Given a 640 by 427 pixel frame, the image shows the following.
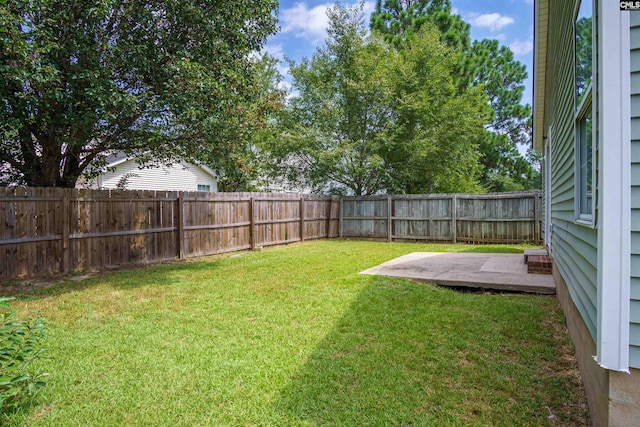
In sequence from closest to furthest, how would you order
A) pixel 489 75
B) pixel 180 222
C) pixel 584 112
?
pixel 584 112
pixel 180 222
pixel 489 75

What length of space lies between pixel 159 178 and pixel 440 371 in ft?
50.2

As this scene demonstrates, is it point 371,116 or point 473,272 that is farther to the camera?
point 371,116

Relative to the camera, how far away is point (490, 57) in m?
21.1

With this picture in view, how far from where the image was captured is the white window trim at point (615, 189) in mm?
1643

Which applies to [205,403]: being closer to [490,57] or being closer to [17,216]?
[17,216]

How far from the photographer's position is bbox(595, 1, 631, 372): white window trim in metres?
1.64

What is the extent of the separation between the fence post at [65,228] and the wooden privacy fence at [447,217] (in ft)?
28.6

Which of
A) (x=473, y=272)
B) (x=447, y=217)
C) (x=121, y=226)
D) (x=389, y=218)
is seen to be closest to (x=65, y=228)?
(x=121, y=226)

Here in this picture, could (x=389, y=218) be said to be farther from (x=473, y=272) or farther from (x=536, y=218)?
(x=473, y=272)

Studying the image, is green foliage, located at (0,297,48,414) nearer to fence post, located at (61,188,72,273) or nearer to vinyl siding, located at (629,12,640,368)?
vinyl siding, located at (629,12,640,368)

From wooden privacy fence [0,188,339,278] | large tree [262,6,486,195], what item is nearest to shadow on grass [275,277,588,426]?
wooden privacy fence [0,188,339,278]

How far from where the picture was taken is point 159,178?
15.6 m

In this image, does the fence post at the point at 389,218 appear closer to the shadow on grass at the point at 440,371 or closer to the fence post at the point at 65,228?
the shadow on grass at the point at 440,371

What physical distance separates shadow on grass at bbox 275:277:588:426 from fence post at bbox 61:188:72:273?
5101 millimetres
